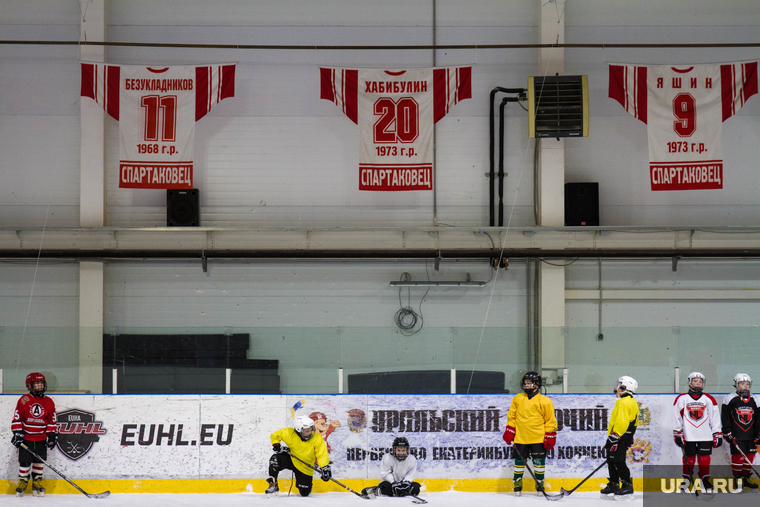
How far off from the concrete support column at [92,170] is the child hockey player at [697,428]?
7945 millimetres

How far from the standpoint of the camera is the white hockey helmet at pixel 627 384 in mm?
7215

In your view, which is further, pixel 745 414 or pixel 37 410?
pixel 745 414

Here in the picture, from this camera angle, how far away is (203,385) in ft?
25.7

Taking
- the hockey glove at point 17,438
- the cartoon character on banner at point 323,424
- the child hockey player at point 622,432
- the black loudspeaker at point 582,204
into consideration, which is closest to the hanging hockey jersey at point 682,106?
the black loudspeaker at point 582,204

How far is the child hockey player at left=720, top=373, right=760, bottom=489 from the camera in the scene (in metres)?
7.66

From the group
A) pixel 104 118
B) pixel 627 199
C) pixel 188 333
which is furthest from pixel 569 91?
pixel 104 118

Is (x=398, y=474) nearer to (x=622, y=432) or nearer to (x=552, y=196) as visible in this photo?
(x=622, y=432)

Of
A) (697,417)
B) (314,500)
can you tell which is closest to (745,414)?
(697,417)

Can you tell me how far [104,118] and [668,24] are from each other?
874 cm

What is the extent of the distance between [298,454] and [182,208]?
452cm

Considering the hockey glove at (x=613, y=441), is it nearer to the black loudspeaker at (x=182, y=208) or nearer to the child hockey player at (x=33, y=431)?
the child hockey player at (x=33, y=431)

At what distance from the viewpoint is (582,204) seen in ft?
33.4

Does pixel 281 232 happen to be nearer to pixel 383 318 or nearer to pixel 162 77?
pixel 383 318

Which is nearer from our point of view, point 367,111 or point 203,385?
point 203,385
